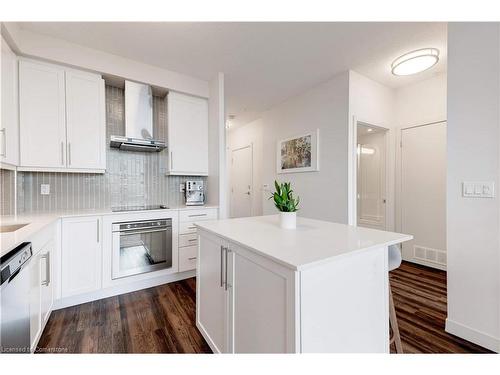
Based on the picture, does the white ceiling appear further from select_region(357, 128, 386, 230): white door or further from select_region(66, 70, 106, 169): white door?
select_region(357, 128, 386, 230): white door

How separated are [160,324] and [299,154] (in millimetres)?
2849

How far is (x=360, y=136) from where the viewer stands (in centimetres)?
386

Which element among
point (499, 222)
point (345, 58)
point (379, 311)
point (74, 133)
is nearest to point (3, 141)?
point (74, 133)

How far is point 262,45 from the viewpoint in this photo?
92.0 inches

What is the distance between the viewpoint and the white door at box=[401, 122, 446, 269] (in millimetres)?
2959

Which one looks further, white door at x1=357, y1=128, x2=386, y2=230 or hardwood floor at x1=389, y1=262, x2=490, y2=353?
white door at x1=357, y1=128, x2=386, y2=230

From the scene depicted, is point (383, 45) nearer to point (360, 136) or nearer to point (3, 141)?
point (360, 136)

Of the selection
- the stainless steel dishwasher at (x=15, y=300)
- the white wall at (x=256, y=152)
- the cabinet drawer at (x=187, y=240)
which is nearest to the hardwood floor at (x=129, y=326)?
the stainless steel dishwasher at (x=15, y=300)

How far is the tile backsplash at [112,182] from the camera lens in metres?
2.33

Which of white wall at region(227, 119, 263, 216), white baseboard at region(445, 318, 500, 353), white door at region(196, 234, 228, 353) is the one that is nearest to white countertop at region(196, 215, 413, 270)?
white door at region(196, 234, 228, 353)

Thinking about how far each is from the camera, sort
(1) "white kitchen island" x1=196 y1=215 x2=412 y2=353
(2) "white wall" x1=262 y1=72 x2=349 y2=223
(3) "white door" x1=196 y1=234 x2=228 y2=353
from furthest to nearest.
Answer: (2) "white wall" x1=262 y1=72 x2=349 y2=223 < (3) "white door" x1=196 y1=234 x2=228 y2=353 < (1) "white kitchen island" x1=196 y1=215 x2=412 y2=353

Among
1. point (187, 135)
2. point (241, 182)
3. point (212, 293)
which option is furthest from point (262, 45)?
point (241, 182)

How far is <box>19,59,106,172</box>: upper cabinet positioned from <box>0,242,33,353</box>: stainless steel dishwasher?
4.45ft

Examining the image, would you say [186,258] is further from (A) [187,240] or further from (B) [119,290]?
(B) [119,290]
